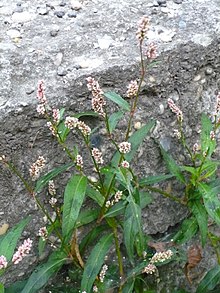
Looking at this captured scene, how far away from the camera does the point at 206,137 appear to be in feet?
7.30

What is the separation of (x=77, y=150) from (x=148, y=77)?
34 cm

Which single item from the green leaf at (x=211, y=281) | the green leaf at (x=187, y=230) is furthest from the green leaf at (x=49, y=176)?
the green leaf at (x=211, y=281)

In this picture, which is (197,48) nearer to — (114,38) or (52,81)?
(114,38)

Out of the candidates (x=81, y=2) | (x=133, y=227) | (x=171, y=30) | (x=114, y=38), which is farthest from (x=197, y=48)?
(x=133, y=227)

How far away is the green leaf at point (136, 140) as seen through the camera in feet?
6.92

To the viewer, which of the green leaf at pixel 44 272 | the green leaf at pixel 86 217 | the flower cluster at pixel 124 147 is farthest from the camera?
the green leaf at pixel 86 217

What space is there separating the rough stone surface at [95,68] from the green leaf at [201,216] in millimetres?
169

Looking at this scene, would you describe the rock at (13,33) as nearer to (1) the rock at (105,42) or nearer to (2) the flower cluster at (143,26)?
(1) the rock at (105,42)

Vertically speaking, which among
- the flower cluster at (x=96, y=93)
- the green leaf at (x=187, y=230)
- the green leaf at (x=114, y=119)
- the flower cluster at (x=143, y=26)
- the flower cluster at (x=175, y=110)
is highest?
the flower cluster at (x=143, y=26)

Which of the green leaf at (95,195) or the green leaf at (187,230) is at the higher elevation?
the green leaf at (95,195)

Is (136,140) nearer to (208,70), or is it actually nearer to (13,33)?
(208,70)

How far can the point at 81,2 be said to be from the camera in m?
2.46

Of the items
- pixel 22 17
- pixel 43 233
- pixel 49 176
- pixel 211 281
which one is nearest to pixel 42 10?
pixel 22 17

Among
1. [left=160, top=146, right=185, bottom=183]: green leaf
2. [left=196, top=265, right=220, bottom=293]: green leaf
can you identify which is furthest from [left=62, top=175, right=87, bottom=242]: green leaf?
[left=196, top=265, right=220, bottom=293]: green leaf
